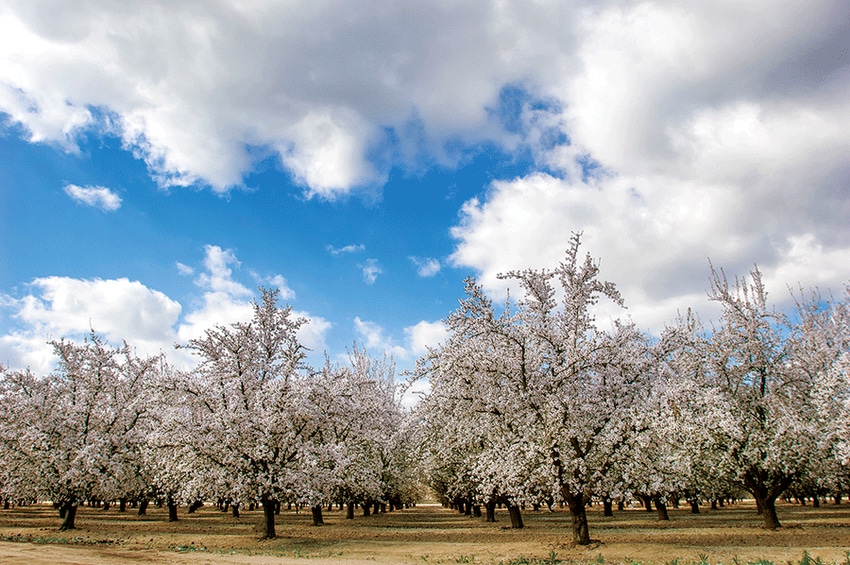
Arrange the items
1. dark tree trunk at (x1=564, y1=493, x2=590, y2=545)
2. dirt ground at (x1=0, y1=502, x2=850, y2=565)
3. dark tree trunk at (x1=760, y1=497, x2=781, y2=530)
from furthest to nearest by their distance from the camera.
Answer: dark tree trunk at (x1=760, y1=497, x2=781, y2=530), dark tree trunk at (x1=564, y1=493, x2=590, y2=545), dirt ground at (x1=0, y1=502, x2=850, y2=565)

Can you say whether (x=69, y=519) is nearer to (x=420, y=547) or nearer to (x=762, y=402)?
(x=420, y=547)

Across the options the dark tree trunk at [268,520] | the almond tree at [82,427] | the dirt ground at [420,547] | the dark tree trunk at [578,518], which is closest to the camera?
the dirt ground at [420,547]

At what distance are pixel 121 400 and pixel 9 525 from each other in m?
11.4

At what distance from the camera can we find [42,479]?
31.1 m

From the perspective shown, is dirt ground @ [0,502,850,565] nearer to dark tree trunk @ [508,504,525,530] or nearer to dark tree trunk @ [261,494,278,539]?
dark tree trunk @ [261,494,278,539]

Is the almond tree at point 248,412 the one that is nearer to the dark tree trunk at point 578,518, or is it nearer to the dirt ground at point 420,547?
the dirt ground at point 420,547

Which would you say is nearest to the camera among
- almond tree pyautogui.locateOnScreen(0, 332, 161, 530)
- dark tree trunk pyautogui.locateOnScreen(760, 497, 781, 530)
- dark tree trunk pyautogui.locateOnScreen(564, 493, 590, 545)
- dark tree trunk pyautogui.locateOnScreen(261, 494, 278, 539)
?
dark tree trunk pyautogui.locateOnScreen(564, 493, 590, 545)

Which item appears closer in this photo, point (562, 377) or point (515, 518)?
point (562, 377)

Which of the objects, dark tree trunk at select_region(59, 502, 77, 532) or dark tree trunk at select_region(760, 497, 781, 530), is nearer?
dark tree trunk at select_region(760, 497, 781, 530)

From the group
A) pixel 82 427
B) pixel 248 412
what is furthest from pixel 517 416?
pixel 82 427

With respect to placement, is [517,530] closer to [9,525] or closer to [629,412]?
[629,412]

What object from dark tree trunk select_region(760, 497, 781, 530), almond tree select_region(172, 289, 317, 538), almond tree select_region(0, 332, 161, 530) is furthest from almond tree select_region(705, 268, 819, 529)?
almond tree select_region(0, 332, 161, 530)

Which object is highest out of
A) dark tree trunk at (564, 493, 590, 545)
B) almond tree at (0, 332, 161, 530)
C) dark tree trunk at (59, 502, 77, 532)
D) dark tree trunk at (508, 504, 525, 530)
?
almond tree at (0, 332, 161, 530)

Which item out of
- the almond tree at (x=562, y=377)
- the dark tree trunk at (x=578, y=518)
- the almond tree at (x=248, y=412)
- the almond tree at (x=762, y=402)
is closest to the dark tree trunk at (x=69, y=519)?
the almond tree at (x=248, y=412)
